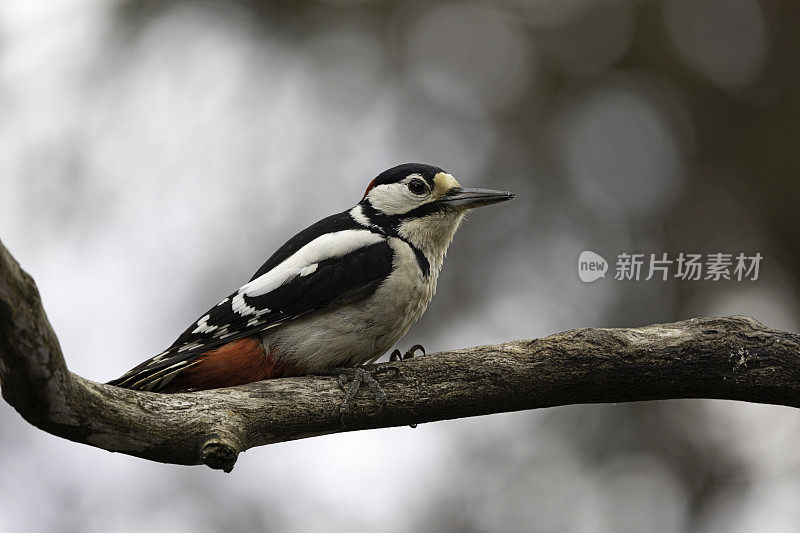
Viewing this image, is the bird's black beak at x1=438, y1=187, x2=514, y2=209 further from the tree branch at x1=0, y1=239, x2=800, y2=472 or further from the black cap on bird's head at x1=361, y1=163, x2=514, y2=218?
the tree branch at x1=0, y1=239, x2=800, y2=472

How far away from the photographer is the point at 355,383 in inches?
126

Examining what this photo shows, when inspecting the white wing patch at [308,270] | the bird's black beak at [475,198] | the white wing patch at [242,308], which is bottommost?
the white wing patch at [242,308]

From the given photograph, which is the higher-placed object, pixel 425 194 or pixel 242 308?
pixel 425 194

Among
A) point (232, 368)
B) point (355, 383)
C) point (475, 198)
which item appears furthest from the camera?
point (475, 198)

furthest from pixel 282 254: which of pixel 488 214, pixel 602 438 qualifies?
pixel 602 438

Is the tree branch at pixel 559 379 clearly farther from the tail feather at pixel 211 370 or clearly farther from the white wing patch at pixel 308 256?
the white wing patch at pixel 308 256

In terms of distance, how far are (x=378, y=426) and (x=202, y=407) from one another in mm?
717

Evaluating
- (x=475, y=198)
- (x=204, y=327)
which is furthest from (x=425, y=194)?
(x=204, y=327)

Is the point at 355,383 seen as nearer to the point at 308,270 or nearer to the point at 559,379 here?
the point at 308,270

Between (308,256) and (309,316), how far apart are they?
0.26m

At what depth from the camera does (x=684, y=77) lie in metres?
6.20

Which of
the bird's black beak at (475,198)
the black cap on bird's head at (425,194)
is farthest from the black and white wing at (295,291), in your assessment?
the bird's black beak at (475,198)

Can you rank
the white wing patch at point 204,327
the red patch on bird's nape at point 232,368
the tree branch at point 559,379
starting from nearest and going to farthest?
the tree branch at point 559,379 < the red patch on bird's nape at point 232,368 < the white wing patch at point 204,327

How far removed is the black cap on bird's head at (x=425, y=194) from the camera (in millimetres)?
3697
